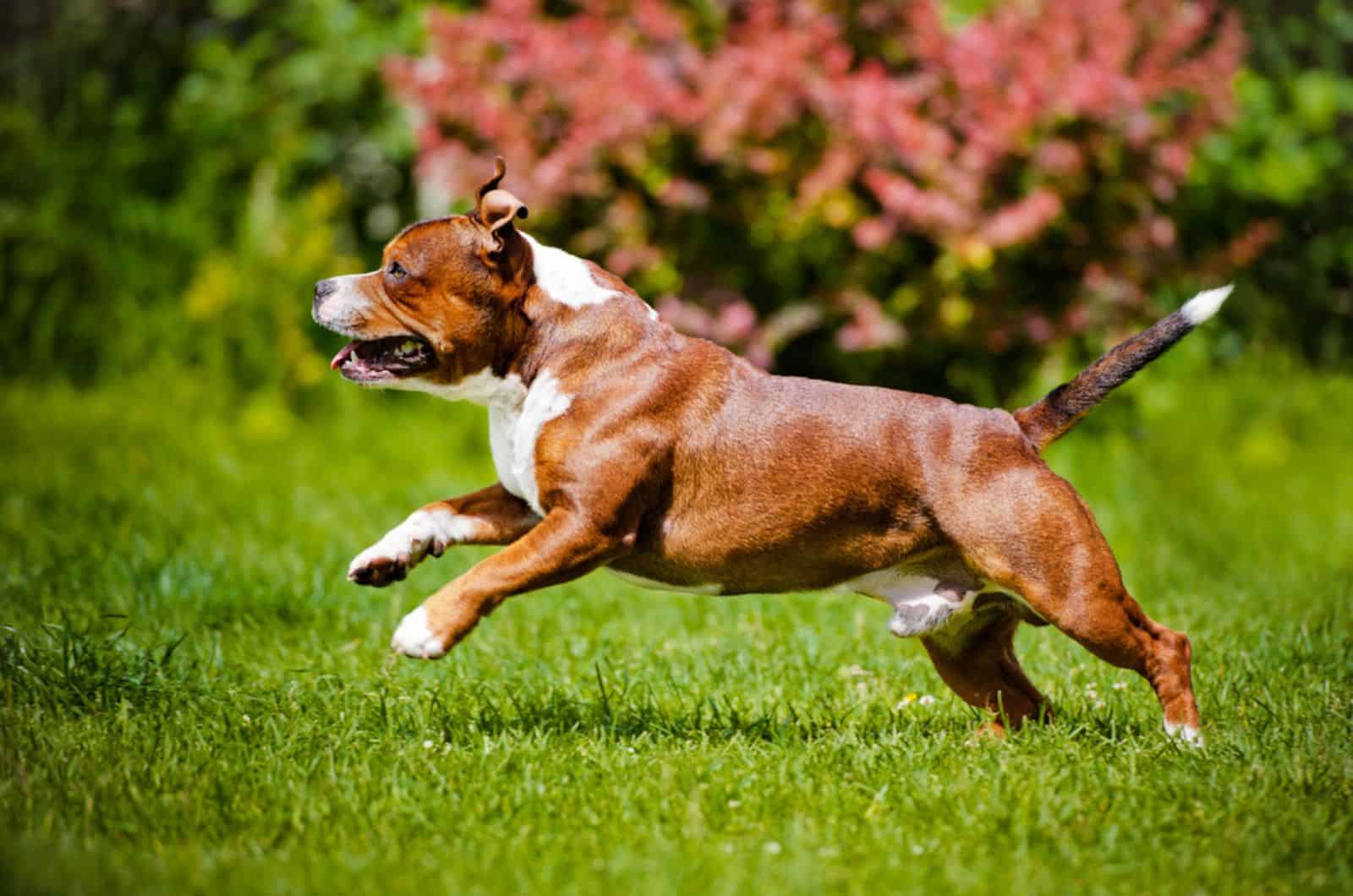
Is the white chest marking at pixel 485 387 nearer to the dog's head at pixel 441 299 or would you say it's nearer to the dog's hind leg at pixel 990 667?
the dog's head at pixel 441 299

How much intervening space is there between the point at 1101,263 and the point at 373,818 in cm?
555

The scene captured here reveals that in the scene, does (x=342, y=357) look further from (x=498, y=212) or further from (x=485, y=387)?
(x=498, y=212)

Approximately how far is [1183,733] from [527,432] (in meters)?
1.77

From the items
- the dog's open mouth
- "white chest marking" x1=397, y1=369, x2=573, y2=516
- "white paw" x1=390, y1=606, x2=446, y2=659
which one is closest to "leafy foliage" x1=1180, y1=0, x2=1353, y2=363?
"white chest marking" x1=397, y1=369, x2=573, y2=516

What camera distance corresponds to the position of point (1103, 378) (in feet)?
13.5

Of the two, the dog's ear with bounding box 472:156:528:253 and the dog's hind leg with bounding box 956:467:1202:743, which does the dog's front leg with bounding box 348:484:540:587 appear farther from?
the dog's hind leg with bounding box 956:467:1202:743

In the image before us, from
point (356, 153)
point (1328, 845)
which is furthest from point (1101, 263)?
point (1328, 845)

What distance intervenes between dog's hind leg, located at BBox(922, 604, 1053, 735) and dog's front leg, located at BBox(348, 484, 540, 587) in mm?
Result: 1138

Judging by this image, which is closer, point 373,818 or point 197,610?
point 373,818

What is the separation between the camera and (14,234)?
9039 mm

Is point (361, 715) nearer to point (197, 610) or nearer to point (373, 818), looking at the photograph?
point (373, 818)

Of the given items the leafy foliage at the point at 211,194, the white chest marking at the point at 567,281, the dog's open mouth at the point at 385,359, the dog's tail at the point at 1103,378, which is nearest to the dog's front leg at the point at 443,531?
the dog's open mouth at the point at 385,359

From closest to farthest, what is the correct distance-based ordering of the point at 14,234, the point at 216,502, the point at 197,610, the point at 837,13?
the point at 197,610
the point at 216,502
the point at 837,13
the point at 14,234


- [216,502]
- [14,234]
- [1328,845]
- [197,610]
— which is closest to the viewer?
[1328,845]
